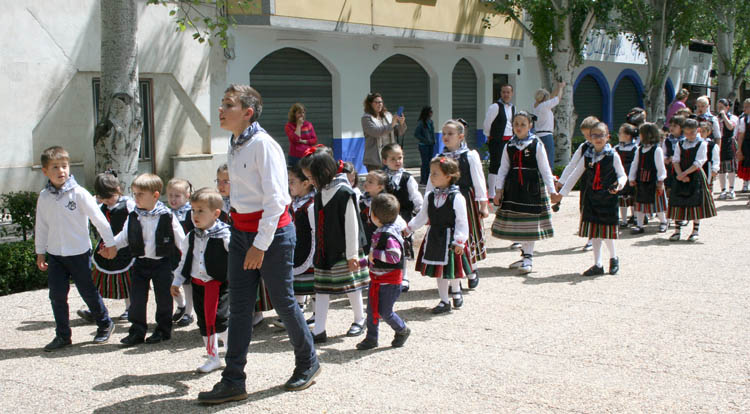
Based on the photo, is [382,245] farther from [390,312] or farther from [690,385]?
[690,385]

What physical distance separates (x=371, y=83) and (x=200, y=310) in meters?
15.2

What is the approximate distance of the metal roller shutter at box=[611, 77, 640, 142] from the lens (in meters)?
32.0

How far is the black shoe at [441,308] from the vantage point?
6.60 metres

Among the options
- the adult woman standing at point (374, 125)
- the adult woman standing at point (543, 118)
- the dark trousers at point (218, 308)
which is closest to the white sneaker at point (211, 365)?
the dark trousers at point (218, 308)

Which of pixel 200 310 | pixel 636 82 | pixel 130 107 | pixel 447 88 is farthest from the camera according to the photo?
pixel 636 82

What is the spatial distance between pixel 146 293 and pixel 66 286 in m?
0.58

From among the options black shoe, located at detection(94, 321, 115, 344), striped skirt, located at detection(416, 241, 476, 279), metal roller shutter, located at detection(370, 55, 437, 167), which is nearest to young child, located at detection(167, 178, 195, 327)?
black shoe, located at detection(94, 321, 115, 344)

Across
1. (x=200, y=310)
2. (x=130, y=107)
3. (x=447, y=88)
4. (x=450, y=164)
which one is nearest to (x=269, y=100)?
(x=447, y=88)

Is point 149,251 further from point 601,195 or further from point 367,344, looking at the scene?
point 601,195

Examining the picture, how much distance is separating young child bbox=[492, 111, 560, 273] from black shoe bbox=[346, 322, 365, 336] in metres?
2.70

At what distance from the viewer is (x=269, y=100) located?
1700 cm

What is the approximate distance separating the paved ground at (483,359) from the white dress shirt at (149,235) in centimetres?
72

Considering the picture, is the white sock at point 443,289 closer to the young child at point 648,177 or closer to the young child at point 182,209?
the young child at point 182,209

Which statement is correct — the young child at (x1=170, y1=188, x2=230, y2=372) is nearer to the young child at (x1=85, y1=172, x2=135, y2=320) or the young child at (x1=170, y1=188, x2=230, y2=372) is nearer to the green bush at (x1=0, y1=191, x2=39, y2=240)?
the young child at (x1=85, y1=172, x2=135, y2=320)
